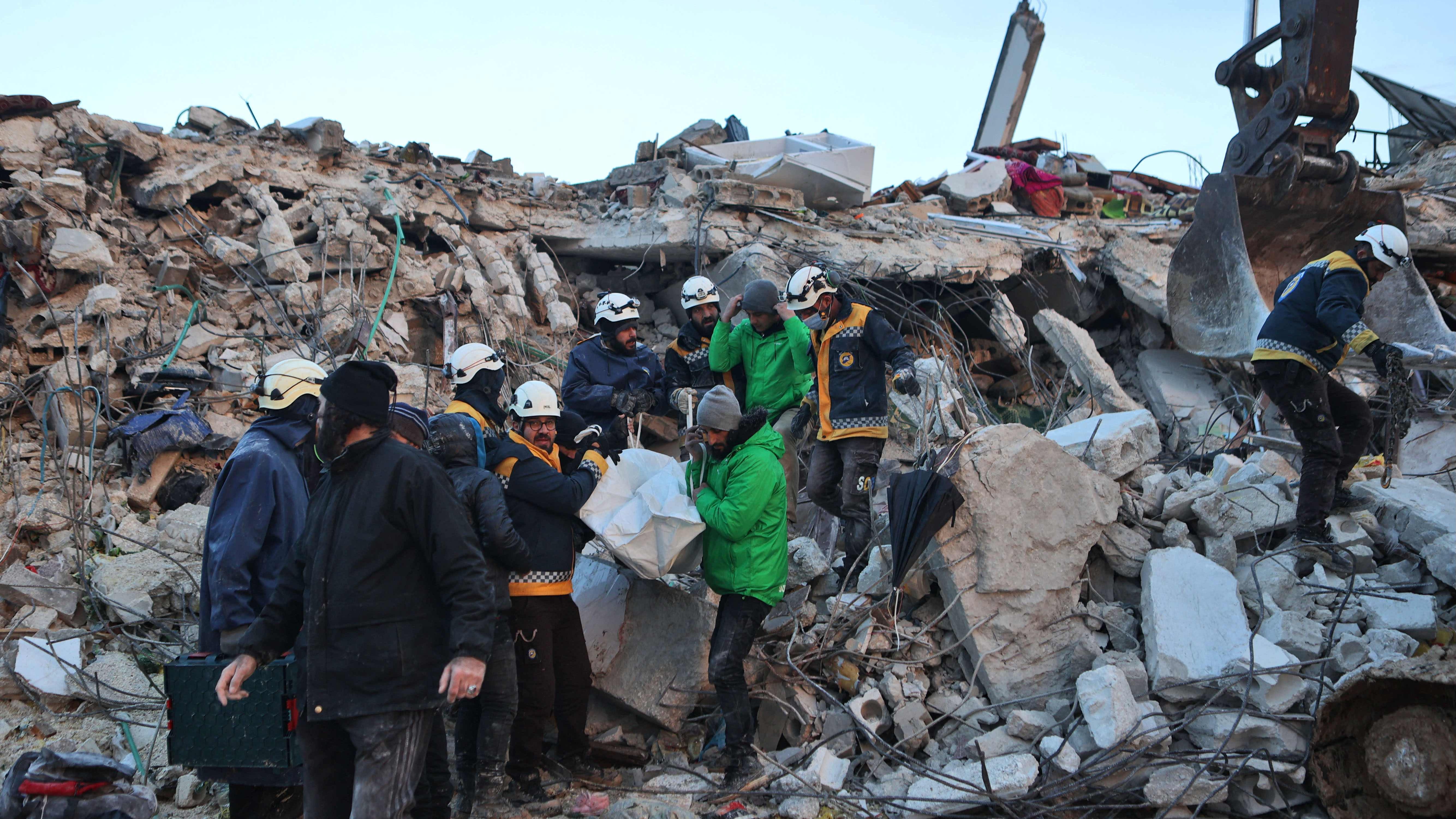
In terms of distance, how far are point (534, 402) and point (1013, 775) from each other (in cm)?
241

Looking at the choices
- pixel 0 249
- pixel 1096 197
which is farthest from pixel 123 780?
pixel 1096 197

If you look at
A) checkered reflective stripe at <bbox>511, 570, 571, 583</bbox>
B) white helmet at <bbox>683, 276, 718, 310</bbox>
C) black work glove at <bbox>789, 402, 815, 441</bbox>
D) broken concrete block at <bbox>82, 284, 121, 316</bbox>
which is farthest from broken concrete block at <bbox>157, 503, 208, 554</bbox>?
black work glove at <bbox>789, 402, 815, 441</bbox>

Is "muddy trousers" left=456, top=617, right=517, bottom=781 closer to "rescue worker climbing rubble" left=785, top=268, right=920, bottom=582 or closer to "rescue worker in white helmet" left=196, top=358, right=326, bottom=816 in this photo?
"rescue worker in white helmet" left=196, top=358, right=326, bottom=816

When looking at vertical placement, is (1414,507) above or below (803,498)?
above

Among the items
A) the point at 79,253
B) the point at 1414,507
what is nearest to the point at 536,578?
the point at 1414,507

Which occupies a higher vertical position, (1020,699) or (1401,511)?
(1401,511)

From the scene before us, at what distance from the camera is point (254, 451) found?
3252 mm

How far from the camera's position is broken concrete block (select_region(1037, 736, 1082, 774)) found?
11.7ft

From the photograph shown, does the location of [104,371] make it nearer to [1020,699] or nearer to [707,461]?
[707,461]

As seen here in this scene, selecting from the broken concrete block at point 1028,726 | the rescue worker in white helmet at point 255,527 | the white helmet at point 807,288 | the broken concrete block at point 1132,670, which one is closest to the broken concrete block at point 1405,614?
the broken concrete block at point 1132,670

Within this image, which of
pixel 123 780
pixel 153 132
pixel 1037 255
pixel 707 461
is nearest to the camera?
pixel 123 780

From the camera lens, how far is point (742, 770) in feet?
12.5

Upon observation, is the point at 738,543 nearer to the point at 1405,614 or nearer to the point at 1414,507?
the point at 1405,614

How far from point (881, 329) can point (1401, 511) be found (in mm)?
2823
